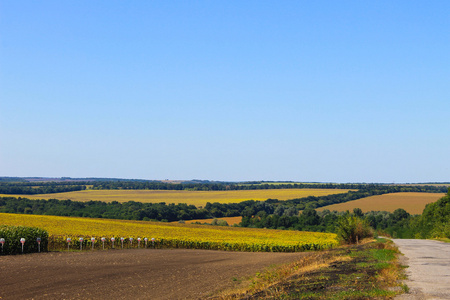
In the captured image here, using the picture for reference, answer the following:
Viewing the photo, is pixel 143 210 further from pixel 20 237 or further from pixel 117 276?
pixel 117 276

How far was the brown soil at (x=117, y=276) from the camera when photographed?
19344 mm

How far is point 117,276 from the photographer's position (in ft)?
78.2

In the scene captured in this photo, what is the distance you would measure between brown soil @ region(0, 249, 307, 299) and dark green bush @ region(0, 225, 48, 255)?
155 cm

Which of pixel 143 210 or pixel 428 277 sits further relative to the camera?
pixel 143 210

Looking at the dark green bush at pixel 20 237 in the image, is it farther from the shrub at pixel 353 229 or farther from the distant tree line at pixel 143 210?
the distant tree line at pixel 143 210

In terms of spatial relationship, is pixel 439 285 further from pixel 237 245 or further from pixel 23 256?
pixel 237 245

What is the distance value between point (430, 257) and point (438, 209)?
58726 millimetres

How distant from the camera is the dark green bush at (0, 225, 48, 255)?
107ft

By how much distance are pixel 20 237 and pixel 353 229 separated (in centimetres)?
3088

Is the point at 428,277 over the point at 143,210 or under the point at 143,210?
over

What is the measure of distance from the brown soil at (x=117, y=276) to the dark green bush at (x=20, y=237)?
5.08 ft

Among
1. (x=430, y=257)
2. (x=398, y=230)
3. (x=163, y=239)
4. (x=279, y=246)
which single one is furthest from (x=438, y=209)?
(x=430, y=257)

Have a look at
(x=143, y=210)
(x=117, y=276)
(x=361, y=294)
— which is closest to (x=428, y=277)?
(x=361, y=294)

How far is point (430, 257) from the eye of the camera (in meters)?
23.8
